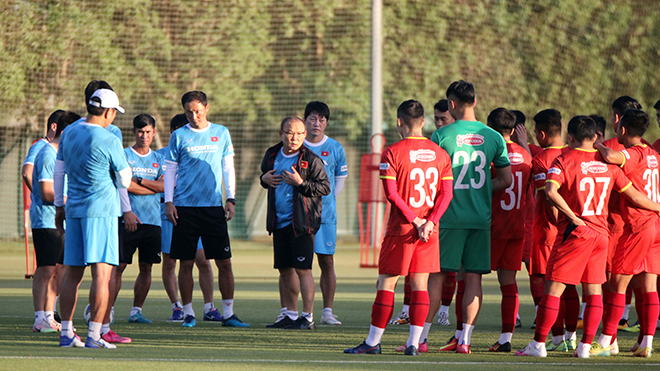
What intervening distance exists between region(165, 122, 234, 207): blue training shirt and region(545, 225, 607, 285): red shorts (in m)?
3.56

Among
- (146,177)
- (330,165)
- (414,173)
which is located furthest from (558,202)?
(146,177)

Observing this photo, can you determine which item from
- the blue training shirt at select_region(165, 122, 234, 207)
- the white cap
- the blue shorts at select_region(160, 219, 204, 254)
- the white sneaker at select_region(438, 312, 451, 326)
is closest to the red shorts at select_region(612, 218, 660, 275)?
the white sneaker at select_region(438, 312, 451, 326)

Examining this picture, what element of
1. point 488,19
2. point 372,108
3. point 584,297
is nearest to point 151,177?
point 584,297

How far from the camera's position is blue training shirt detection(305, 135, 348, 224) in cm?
873

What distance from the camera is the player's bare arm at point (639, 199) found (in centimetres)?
658

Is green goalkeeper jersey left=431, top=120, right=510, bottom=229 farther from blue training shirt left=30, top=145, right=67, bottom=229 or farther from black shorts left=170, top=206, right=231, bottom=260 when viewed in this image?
blue training shirt left=30, top=145, right=67, bottom=229

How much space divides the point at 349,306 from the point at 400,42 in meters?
14.5

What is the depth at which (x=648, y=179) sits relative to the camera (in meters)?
6.77

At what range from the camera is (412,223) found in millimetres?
6238

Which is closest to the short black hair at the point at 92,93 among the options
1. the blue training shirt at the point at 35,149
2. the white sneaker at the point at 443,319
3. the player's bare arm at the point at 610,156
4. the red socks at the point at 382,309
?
the blue training shirt at the point at 35,149

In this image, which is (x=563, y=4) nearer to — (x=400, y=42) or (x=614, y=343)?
(x=400, y=42)

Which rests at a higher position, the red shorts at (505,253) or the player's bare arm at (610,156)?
the player's bare arm at (610,156)

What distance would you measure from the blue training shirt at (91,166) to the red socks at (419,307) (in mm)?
2558

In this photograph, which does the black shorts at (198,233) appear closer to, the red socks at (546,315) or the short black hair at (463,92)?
the short black hair at (463,92)
